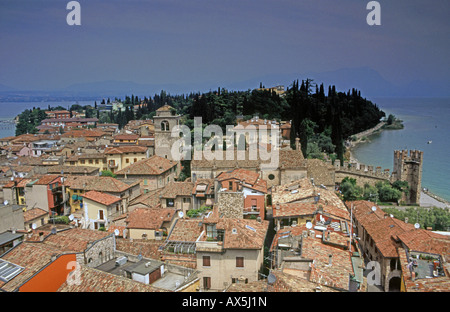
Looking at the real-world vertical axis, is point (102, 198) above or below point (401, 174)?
below

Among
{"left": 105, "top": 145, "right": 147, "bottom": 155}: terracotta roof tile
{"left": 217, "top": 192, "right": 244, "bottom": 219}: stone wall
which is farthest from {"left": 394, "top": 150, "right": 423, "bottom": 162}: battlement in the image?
{"left": 105, "top": 145, "right": 147, "bottom": 155}: terracotta roof tile

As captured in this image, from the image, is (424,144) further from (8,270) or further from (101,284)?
(8,270)

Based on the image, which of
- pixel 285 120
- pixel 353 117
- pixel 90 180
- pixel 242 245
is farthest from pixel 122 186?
pixel 353 117

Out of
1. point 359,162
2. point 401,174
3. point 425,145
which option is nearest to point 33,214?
point 401,174

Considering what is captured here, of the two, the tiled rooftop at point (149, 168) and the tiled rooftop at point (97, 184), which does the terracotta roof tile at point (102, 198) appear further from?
the tiled rooftop at point (149, 168)

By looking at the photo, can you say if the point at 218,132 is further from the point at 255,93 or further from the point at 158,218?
the point at 158,218

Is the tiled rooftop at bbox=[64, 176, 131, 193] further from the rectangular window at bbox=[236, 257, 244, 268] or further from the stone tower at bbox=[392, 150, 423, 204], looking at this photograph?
the stone tower at bbox=[392, 150, 423, 204]

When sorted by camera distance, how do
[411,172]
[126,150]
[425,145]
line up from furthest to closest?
[425,145], [126,150], [411,172]
